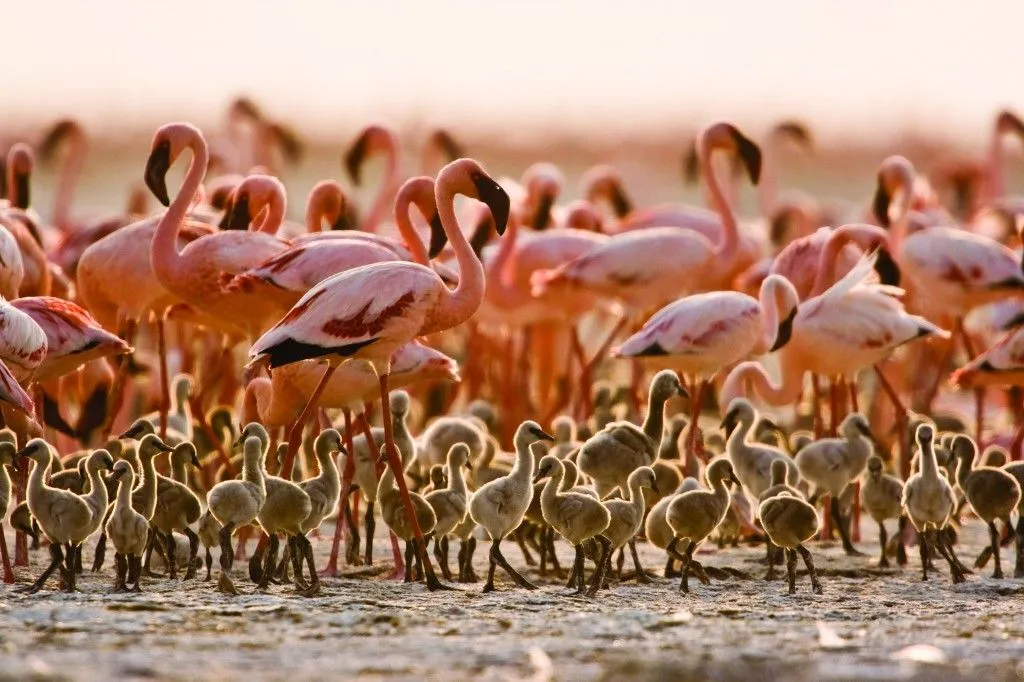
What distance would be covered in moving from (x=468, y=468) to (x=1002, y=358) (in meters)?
2.64

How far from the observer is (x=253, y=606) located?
22.2 ft

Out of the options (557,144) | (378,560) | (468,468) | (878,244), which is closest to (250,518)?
(378,560)

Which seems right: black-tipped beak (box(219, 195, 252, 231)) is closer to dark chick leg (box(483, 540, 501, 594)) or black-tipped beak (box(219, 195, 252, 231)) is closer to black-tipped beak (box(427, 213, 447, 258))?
black-tipped beak (box(427, 213, 447, 258))

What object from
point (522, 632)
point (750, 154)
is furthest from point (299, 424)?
point (750, 154)

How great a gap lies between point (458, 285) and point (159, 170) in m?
1.80

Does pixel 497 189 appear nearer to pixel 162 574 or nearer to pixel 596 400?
pixel 162 574

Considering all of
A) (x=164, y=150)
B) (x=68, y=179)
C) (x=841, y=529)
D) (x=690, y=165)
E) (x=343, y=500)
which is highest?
(x=690, y=165)

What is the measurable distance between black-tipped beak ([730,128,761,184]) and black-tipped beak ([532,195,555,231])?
6.93ft

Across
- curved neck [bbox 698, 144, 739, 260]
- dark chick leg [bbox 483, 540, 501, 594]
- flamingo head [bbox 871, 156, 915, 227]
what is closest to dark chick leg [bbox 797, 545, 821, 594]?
dark chick leg [bbox 483, 540, 501, 594]

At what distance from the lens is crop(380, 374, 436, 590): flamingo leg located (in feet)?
24.7

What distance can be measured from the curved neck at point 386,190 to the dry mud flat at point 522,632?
553cm

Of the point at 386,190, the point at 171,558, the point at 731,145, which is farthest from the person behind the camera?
the point at 386,190

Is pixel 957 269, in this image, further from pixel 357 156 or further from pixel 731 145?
pixel 357 156

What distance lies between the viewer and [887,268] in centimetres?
1033
